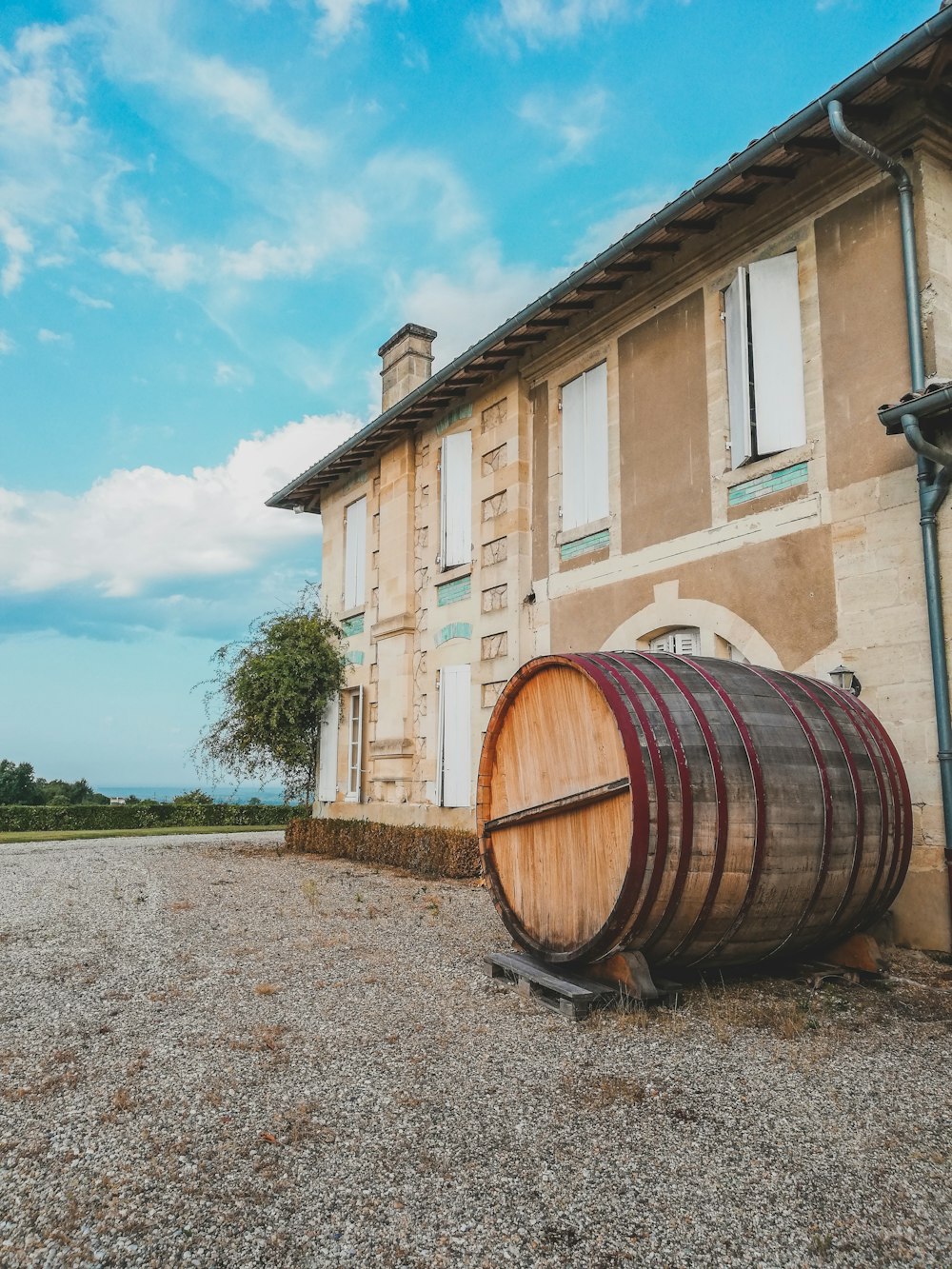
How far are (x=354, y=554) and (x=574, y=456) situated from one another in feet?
18.3

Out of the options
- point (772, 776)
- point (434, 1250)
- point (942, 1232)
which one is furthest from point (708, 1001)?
point (434, 1250)

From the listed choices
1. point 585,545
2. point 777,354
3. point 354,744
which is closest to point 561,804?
point 777,354

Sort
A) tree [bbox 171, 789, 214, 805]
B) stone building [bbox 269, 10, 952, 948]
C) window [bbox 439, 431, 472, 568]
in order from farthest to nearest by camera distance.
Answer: tree [bbox 171, 789, 214, 805]
window [bbox 439, 431, 472, 568]
stone building [bbox 269, 10, 952, 948]

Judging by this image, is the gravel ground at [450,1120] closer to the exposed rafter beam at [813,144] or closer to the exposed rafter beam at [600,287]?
the exposed rafter beam at [813,144]

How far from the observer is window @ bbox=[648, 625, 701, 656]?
754 centimetres

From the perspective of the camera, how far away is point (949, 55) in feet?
18.1

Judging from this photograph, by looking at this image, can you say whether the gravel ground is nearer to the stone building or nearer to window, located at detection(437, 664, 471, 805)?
the stone building

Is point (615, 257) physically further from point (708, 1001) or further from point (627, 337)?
point (708, 1001)

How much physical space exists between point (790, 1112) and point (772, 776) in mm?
1464

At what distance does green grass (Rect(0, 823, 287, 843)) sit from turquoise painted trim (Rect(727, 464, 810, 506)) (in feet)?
46.6

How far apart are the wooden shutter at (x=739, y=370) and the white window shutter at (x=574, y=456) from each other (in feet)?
6.64

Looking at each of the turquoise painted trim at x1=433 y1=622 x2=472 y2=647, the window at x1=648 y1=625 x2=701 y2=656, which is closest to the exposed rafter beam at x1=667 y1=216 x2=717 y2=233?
the window at x1=648 y1=625 x2=701 y2=656

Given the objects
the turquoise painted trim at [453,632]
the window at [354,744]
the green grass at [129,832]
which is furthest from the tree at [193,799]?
the turquoise painted trim at [453,632]

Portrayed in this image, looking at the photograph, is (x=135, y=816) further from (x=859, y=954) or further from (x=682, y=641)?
(x=859, y=954)
